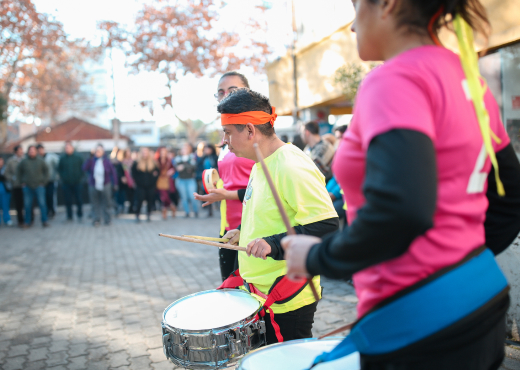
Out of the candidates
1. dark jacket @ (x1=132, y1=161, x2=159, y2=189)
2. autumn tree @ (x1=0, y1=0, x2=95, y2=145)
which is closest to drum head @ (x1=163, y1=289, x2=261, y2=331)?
dark jacket @ (x1=132, y1=161, x2=159, y2=189)

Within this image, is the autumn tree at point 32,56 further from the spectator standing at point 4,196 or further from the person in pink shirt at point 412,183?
the person in pink shirt at point 412,183

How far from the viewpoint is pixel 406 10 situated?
104cm

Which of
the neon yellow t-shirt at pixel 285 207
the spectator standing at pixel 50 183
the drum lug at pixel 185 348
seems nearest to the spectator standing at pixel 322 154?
the neon yellow t-shirt at pixel 285 207

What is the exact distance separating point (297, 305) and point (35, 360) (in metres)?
A: 2.76

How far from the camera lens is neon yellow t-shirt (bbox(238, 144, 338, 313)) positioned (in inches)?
77.4

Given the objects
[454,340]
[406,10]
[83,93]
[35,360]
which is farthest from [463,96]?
[83,93]

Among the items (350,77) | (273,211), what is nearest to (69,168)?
(350,77)

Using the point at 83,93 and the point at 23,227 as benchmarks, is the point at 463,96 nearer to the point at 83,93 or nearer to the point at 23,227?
the point at 23,227

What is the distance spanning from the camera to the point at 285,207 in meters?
2.04

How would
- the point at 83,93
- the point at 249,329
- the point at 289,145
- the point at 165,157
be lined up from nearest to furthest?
the point at 249,329, the point at 289,145, the point at 165,157, the point at 83,93

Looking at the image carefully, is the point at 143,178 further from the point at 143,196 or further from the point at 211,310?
the point at 211,310

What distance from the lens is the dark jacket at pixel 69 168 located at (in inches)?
459

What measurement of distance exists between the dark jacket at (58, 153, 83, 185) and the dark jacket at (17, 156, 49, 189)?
22.7 inches

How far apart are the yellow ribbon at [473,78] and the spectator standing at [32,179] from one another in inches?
468
